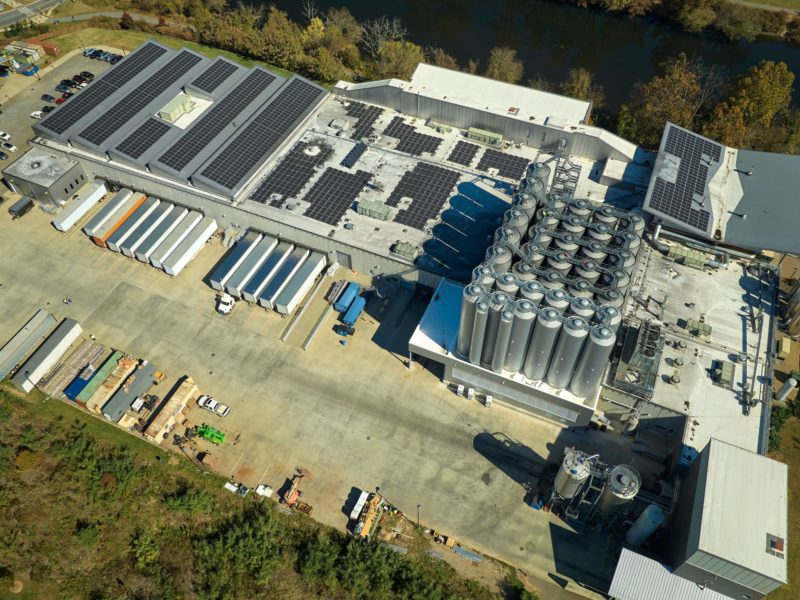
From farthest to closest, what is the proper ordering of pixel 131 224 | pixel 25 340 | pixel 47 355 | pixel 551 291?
pixel 131 224 → pixel 25 340 → pixel 47 355 → pixel 551 291

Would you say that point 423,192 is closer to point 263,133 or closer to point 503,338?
point 263,133

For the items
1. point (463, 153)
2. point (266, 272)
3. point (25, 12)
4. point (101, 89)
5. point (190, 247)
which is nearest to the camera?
point (266, 272)

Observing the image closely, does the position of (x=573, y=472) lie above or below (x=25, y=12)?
below

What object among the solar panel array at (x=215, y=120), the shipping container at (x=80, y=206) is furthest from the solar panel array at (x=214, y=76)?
the shipping container at (x=80, y=206)

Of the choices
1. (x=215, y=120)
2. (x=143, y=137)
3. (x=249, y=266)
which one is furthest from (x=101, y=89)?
(x=249, y=266)

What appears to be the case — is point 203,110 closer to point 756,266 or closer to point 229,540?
point 229,540

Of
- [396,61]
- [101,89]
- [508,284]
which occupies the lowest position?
[508,284]
